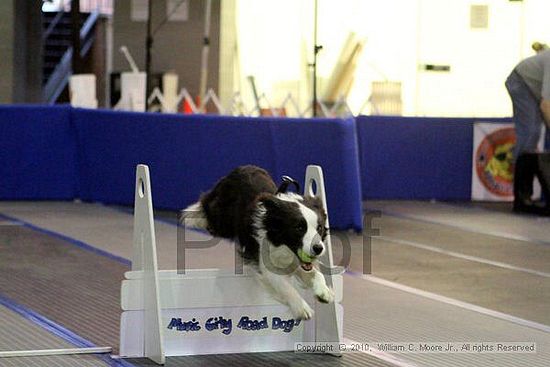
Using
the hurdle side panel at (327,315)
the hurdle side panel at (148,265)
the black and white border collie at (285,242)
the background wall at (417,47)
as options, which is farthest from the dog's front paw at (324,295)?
the background wall at (417,47)

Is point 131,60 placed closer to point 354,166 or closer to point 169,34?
point 169,34

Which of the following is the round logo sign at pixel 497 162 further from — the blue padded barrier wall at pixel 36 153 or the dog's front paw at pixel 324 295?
the dog's front paw at pixel 324 295

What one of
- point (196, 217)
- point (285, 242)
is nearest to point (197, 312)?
point (285, 242)

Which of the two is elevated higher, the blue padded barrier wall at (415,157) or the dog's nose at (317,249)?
the dog's nose at (317,249)

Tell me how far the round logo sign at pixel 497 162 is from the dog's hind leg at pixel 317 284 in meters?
8.12

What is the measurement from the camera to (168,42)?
58.9ft

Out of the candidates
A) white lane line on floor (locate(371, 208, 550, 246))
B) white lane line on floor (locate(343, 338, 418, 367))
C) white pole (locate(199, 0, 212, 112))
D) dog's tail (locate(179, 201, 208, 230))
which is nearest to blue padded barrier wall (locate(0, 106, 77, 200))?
white lane line on floor (locate(371, 208, 550, 246))

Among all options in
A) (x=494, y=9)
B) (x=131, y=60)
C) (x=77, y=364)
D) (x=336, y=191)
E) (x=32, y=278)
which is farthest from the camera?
(x=131, y=60)

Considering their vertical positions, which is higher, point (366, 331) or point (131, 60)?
point (131, 60)

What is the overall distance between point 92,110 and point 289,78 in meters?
4.77

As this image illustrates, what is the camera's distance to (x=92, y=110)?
11.8 meters

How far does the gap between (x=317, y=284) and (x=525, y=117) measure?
7.71m

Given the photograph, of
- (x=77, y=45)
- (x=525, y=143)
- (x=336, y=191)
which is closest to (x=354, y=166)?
(x=336, y=191)

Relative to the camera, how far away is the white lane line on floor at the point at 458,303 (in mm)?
6816
